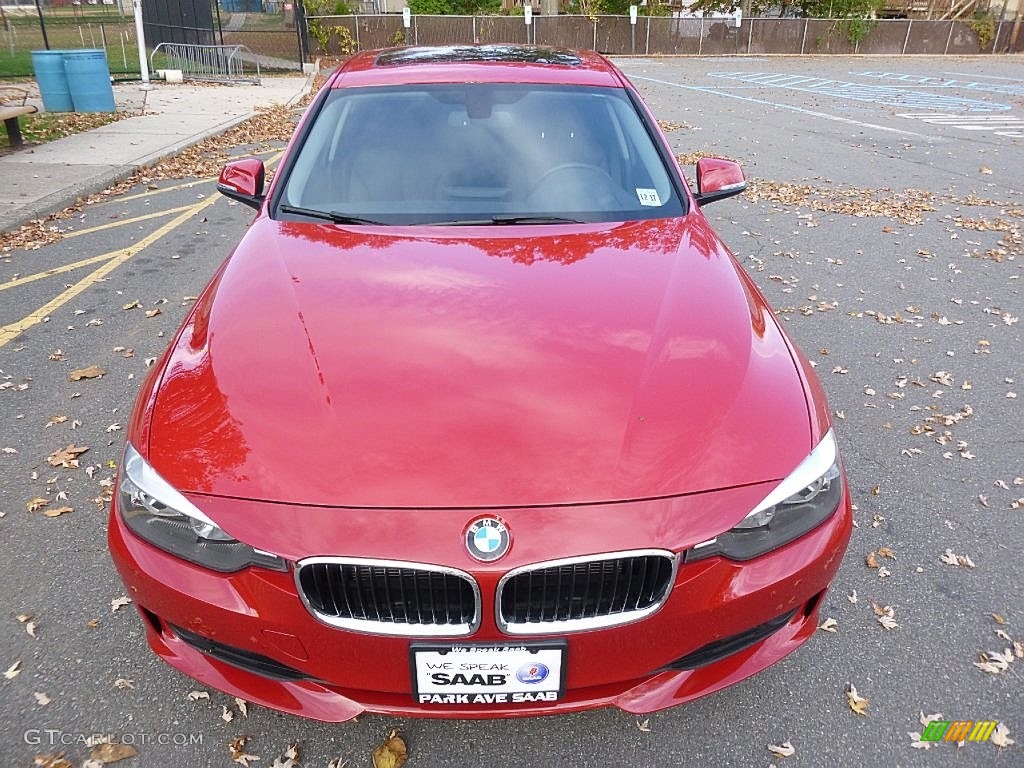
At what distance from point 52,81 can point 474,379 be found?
13.1m

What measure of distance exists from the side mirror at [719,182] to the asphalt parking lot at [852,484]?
1.33 m

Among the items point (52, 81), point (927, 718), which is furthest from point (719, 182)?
point (52, 81)

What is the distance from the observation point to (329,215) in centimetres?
289

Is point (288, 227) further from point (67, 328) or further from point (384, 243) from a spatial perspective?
point (67, 328)

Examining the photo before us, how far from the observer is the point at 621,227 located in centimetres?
287

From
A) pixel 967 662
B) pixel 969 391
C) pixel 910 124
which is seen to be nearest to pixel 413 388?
pixel 967 662

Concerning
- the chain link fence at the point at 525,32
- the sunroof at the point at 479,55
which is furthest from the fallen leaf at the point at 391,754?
the chain link fence at the point at 525,32

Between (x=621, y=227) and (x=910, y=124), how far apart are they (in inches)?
543

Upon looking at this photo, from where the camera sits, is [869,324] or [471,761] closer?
[471,761]

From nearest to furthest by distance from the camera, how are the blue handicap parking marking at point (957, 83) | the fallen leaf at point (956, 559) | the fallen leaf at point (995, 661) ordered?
the fallen leaf at point (995, 661)
the fallen leaf at point (956, 559)
the blue handicap parking marking at point (957, 83)

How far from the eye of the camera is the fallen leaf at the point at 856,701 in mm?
2197

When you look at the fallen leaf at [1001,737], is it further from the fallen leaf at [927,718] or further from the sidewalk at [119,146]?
the sidewalk at [119,146]

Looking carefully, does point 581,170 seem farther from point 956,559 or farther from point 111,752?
point 111,752

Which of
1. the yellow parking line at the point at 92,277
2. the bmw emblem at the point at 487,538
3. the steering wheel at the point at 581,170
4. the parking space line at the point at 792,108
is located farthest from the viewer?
the parking space line at the point at 792,108
